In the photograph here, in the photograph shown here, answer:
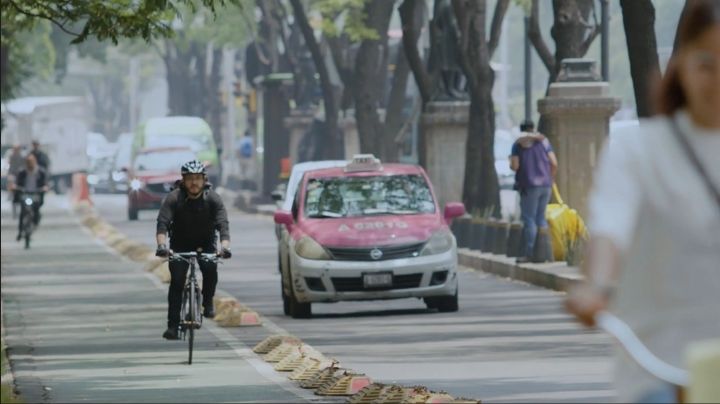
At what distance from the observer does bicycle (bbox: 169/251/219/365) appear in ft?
62.3

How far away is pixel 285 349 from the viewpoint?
19.5m

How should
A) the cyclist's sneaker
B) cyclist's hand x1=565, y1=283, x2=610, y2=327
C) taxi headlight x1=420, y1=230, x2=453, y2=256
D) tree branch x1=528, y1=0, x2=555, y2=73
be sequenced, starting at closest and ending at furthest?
cyclist's hand x1=565, y1=283, x2=610, y2=327, the cyclist's sneaker, taxi headlight x1=420, y1=230, x2=453, y2=256, tree branch x1=528, y1=0, x2=555, y2=73

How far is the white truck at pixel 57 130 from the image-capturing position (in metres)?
90.4

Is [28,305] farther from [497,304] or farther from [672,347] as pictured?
[672,347]

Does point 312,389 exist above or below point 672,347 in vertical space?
below

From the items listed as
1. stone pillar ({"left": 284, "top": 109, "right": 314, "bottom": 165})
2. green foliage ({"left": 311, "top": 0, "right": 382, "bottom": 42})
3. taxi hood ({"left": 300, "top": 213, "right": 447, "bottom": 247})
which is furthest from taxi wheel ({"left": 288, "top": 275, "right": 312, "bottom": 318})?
A: stone pillar ({"left": 284, "top": 109, "right": 314, "bottom": 165})

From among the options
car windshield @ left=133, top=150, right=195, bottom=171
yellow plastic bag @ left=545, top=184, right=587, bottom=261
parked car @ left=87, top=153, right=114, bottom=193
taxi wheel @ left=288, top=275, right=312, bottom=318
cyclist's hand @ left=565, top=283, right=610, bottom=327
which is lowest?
parked car @ left=87, top=153, right=114, bottom=193

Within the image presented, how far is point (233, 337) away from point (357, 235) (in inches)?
95.7

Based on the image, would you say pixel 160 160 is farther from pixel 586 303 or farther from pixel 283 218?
pixel 586 303

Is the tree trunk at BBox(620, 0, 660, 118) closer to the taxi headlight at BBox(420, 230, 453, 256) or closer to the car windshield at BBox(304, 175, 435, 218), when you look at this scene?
the taxi headlight at BBox(420, 230, 453, 256)

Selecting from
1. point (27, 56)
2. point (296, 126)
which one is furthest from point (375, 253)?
point (296, 126)

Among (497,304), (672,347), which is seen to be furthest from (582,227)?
(672,347)

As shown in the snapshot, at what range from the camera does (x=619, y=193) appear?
5.43 m

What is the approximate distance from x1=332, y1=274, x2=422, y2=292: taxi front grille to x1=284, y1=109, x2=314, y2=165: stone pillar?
141 ft
